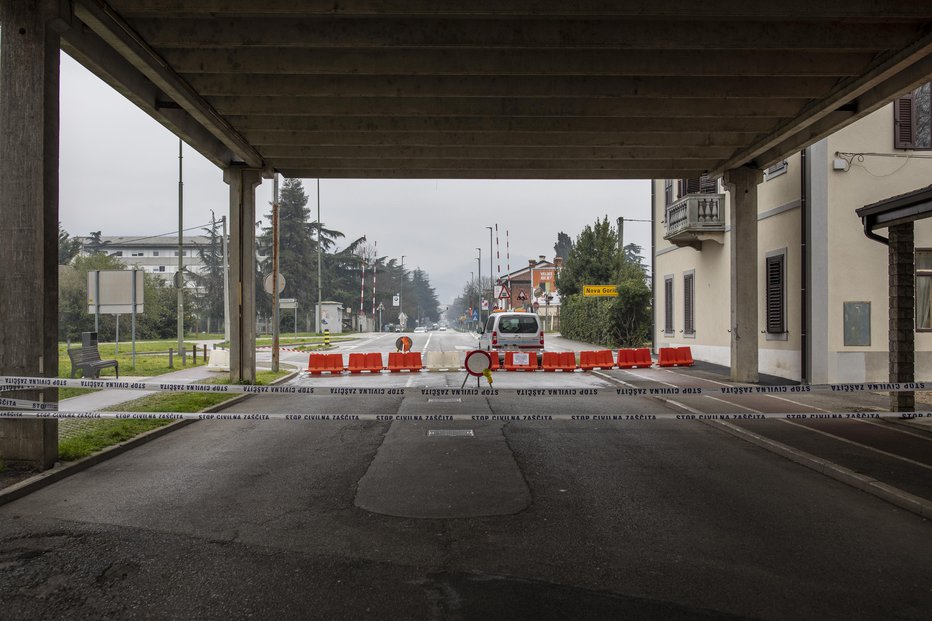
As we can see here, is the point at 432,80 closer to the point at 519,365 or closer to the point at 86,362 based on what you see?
the point at 86,362

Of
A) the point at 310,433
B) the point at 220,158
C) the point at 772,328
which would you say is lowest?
the point at 310,433

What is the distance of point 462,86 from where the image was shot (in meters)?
11.7

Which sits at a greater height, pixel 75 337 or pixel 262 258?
pixel 262 258

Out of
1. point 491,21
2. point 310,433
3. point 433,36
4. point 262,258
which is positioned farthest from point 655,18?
point 262,258

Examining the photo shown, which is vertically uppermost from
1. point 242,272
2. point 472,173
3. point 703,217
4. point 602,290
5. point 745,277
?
point 472,173

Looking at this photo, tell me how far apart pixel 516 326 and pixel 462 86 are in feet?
36.3

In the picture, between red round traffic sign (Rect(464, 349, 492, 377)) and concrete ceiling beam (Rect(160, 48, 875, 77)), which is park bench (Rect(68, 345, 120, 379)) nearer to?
concrete ceiling beam (Rect(160, 48, 875, 77))

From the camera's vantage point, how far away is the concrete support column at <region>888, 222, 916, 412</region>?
34.8 ft

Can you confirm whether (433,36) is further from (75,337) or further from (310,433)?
(75,337)

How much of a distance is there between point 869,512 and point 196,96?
11.5m

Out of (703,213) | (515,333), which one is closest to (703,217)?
(703,213)

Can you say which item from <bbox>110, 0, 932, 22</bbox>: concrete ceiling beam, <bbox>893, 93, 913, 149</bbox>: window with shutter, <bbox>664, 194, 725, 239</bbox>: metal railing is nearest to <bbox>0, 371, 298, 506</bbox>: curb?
<bbox>110, 0, 932, 22</bbox>: concrete ceiling beam

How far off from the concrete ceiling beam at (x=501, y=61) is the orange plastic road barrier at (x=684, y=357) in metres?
12.8

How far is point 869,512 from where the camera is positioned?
20.4 feet
